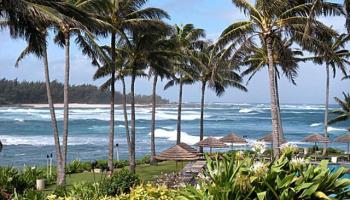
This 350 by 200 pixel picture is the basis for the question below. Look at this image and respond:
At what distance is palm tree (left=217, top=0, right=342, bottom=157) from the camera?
17.7 meters

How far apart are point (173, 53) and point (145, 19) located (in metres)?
3.18

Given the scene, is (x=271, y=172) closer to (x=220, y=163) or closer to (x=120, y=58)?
(x=220, y=163)

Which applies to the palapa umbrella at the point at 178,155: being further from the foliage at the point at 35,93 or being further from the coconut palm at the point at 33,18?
the foliage at the point at 35,93

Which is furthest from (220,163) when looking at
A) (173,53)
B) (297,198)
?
(173,53)

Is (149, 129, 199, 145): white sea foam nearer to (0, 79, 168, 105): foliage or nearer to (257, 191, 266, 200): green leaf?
(257, 191, 266, 200): green leaf

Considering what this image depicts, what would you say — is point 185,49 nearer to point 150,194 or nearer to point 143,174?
point 143,174

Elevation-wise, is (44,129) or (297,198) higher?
(297,198)

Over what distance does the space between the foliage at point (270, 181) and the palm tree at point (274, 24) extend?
11.4 meters

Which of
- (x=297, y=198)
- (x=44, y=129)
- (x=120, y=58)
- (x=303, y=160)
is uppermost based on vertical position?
(x=120, y=58)

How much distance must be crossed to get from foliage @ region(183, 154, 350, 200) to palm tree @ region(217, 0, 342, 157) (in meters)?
11.4

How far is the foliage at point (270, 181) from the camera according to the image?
18.1 ft

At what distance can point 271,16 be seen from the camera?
59.6 feet

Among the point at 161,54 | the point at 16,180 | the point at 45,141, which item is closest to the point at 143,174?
the point at 161,54

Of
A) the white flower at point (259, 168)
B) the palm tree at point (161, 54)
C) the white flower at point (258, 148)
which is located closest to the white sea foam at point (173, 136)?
the palm tree at point (161, 54)
